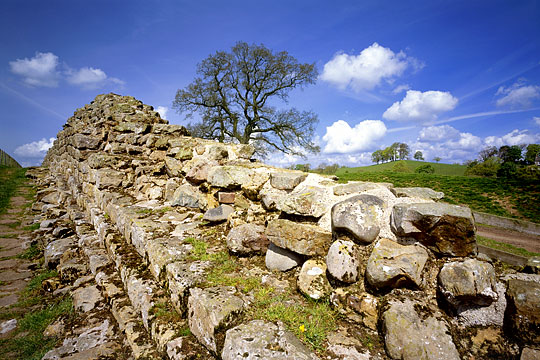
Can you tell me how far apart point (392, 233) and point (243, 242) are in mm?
1650

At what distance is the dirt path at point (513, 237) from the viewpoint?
8.12 m

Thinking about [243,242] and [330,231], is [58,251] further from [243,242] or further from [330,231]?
[330,231]

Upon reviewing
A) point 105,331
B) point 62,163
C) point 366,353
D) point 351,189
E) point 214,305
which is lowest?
point 105,331

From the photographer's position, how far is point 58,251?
4414mm

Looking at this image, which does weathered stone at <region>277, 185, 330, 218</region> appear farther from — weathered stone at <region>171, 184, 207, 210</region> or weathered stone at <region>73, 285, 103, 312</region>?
weathered stone at <region>73, 285, 103, 312</region>

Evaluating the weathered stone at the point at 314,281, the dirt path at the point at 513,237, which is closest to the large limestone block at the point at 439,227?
the weathered stone at the point at 314,281

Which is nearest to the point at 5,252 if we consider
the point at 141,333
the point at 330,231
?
the point at 141,333

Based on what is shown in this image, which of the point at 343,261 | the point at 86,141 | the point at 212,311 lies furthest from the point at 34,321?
the point at 86,141

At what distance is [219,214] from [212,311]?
1899 millimetres

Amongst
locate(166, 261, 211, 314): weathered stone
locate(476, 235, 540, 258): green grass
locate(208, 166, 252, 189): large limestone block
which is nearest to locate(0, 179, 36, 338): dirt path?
locate(166, 261, 211, 314): weathered stone

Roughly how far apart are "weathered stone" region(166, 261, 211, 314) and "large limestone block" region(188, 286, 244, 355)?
5.3 inches

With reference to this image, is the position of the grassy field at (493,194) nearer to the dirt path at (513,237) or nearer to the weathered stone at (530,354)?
the dirt path at (513,237)

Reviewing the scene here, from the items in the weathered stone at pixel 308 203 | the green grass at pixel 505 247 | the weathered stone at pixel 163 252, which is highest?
the weathered stone at pixel 308 203

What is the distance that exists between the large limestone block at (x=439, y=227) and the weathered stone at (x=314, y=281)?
82cm
